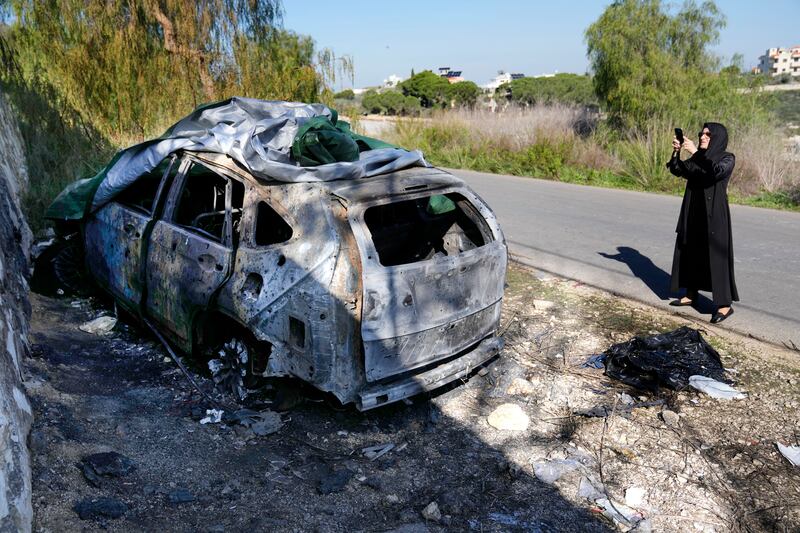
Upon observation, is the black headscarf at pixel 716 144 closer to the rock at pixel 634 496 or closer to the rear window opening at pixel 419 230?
the rear window opening at pixel 419 230

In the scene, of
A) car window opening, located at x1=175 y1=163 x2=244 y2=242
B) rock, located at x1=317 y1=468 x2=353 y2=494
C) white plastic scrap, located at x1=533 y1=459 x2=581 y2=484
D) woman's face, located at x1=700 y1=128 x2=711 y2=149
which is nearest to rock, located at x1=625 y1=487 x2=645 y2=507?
white plastic scrap, located at x1=533 y1=459 x2=581 y2=484

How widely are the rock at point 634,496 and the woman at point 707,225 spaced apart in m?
2.95

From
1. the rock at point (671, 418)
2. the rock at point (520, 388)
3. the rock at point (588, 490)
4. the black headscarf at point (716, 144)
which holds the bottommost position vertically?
the rock at point (588, 490)

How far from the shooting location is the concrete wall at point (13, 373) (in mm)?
2717

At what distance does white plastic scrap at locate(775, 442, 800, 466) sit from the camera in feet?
12.7

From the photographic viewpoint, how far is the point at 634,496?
3.62 m

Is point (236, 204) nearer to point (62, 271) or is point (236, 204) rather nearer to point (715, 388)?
point (62, 271)

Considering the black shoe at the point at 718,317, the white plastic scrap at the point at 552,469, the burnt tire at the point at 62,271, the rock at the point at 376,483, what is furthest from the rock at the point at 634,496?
the burnt tire at the point at 62,271

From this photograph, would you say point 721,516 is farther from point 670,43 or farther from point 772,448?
point 670,43

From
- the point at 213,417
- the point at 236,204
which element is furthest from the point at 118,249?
the point at 213,417

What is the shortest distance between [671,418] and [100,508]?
354 centimetres

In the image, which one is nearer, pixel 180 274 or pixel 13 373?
pixel 13 373

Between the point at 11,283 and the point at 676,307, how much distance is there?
235 inches

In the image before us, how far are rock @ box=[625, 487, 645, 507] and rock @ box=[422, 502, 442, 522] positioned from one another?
41.7 inches
